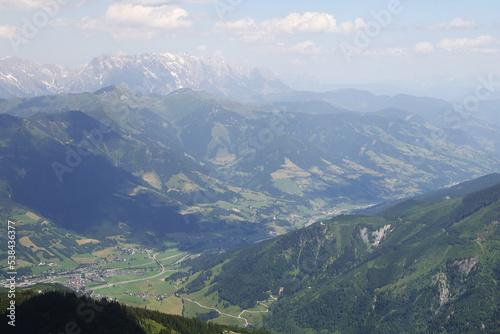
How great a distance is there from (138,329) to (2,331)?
39.9m

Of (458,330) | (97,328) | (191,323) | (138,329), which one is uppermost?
(97,328)

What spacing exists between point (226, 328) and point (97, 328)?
6934 cm

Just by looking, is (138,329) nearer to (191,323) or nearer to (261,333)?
(191,323)

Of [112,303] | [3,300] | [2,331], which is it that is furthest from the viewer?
[112,303]

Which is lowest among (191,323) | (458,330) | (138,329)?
(458,330)

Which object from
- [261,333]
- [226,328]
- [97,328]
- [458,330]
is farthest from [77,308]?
[458,330]

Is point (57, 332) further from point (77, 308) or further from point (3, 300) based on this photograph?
point (3, 300)

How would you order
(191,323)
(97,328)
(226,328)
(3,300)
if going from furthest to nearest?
(226,328), (191,323), (3,300), (97,328)

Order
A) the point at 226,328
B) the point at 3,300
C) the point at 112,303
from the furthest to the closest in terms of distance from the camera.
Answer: the point at 226,328 → the point at 112,303 → the point at 3,300

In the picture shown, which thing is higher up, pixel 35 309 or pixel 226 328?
pixel 35 309

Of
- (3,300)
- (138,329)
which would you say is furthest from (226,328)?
(3,300)

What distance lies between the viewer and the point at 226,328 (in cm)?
18725

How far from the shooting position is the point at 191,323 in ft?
570

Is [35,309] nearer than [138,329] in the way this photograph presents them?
Yes
